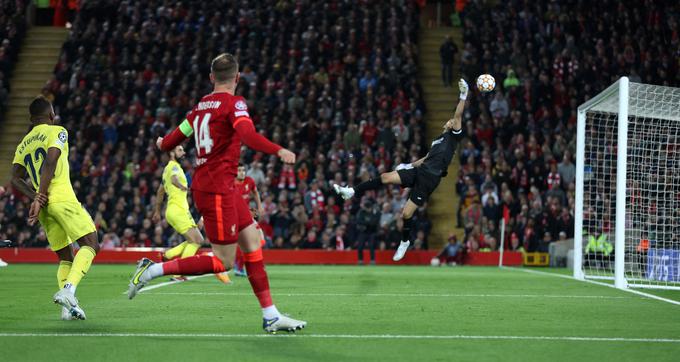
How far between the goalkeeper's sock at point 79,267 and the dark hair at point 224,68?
2576 mm

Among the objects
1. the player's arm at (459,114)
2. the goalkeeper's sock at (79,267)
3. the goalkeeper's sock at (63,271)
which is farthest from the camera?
the player's arm at (459,114)

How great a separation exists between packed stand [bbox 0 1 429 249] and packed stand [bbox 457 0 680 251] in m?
1.95

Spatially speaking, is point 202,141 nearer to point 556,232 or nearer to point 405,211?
point 405,211

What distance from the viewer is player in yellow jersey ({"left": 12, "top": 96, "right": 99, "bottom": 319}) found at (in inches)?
347

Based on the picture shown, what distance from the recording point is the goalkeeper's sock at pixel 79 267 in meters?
8.86

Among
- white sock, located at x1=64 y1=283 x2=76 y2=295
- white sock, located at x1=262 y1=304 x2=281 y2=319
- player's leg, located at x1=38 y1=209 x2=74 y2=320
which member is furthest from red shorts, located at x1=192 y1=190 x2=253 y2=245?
player's leg, located at x1=38 y1=209 x2=74 y2=320

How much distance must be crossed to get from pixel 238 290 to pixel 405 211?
400 centimetres

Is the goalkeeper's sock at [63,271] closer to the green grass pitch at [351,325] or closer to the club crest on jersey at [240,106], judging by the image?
the green grass pitch at [351,325]

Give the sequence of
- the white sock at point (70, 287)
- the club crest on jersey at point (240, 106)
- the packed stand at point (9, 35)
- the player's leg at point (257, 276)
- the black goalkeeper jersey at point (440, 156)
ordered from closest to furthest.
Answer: the club crest on jersey at point (240, 106)
the player's leg at point (257, 276)
the white sock at point (70, 287)
the black goalkeeper jersey at point (440, 156)
the packed stand at point (9, 35)

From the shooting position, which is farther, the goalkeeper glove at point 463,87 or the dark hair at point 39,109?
the goalkeeper glove at point 463,87

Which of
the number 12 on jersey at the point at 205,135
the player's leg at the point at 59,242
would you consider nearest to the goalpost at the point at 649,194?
the number 12 on jersey at the point at 205,135

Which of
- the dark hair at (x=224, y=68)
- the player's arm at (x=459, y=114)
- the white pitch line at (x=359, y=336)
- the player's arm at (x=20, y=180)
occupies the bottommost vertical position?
the white pitch line at (x=359, y=336)

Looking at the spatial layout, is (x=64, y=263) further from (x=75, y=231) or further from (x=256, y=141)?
(x=256, y=141)

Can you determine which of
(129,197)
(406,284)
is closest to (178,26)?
(129,197)
